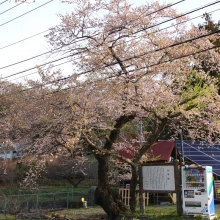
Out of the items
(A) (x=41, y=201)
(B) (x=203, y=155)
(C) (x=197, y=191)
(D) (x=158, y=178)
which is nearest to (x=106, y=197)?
(D) (x=158, y=178)

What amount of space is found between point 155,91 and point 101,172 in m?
4.15

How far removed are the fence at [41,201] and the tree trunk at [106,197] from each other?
5.40 metres

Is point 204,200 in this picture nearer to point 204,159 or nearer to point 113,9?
point 113,9

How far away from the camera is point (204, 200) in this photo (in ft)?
36.9

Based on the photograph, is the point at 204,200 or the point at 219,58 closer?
the point at 204,200

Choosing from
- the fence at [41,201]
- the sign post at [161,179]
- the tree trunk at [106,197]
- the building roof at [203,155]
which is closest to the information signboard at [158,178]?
the sign post at [161,179]

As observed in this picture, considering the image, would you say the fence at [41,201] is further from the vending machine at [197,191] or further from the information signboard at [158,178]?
the vending machine at [197,191]

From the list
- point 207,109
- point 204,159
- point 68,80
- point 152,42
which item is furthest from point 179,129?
point 204,159

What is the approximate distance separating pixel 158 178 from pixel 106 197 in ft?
7.01

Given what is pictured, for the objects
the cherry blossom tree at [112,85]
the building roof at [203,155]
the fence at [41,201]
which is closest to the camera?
the cherry blossom tree at [112,85]

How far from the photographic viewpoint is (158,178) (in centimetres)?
1262

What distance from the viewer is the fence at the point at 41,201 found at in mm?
16078

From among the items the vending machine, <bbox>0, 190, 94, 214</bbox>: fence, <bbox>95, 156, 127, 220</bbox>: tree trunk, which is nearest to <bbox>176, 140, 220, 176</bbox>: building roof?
<bbox>0, 190, 94, 214</bbox>: fence

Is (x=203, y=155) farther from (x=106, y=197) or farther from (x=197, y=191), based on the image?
(x=106, y=197)
